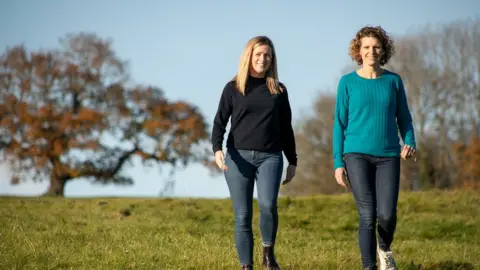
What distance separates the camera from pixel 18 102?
3419 centimetres

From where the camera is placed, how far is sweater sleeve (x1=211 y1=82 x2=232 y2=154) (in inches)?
264

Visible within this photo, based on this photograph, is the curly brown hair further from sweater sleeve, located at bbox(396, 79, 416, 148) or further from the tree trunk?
the tree trunk

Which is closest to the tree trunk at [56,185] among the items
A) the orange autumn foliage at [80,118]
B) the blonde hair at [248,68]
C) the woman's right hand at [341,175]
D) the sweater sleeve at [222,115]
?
the orange autumn foliage at [80,118]

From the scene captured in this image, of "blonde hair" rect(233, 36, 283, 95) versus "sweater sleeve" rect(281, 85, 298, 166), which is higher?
"blonde hair" rect(233, 36, 283, 95)

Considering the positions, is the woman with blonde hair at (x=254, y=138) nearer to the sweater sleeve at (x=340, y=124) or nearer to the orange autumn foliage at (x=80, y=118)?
the sweater sleeve at (x=340, y=124)

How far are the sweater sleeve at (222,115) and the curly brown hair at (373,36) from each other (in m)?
1.36

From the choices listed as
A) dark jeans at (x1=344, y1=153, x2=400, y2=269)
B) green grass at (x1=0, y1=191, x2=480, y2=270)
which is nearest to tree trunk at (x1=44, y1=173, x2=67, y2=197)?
green grass at (x1=0, y1=191, x2=480, y2=270)

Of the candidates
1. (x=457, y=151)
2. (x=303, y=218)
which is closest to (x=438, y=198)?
(x=303, y=218)

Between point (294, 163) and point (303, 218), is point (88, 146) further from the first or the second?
point (294, 163)

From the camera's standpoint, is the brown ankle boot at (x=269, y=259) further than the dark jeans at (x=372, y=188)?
Yes

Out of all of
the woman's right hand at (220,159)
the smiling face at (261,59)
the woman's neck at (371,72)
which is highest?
the smiling face at (261,59)

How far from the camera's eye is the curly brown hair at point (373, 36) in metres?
6.56

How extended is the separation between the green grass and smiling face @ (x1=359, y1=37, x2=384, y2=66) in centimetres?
268

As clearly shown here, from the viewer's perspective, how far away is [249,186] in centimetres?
661
